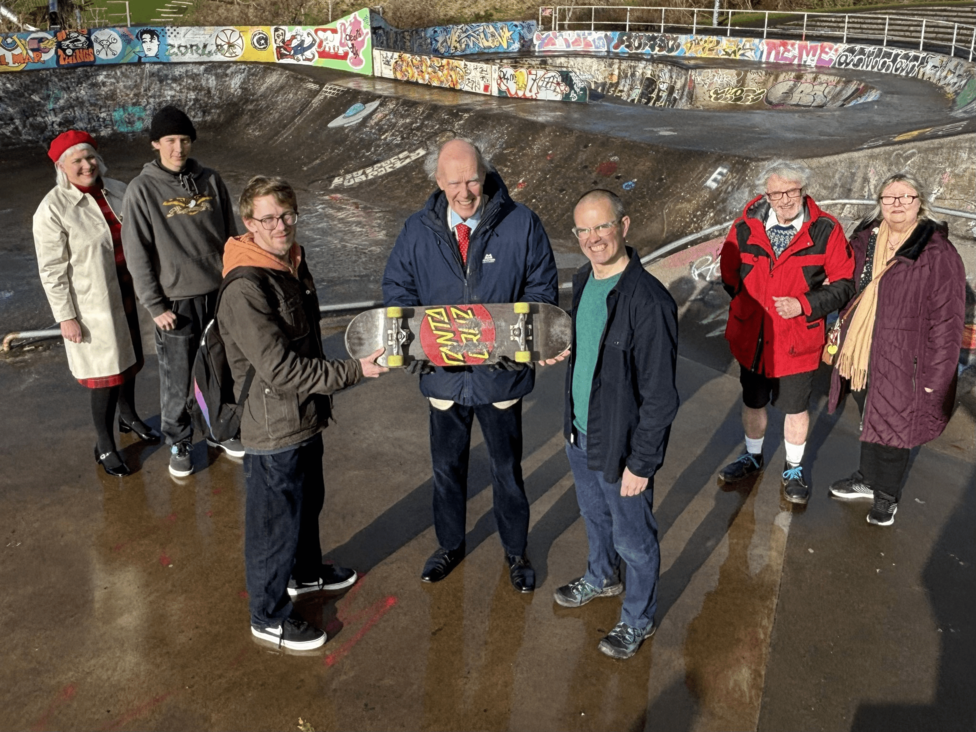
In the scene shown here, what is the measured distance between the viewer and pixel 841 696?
3449 millimetres

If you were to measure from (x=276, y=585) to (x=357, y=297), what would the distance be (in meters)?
6.16

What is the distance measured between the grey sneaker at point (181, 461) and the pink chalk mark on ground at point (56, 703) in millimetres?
1810

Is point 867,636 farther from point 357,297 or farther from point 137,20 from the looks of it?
point 137,20

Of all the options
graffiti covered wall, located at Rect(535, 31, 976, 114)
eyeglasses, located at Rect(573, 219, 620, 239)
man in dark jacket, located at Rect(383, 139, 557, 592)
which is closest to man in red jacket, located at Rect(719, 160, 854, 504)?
man in dark jacket, located at Rect(383, 139, 557, 592)

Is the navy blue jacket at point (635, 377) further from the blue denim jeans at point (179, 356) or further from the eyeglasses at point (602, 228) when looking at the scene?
the blue denim jeans at point (179, 356)

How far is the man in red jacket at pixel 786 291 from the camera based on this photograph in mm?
4426

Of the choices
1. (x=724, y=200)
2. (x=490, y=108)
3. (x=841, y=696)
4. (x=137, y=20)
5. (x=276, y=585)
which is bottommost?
(x=841, y=696)

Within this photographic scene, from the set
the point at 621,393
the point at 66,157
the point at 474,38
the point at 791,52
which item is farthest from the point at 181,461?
the point at 474,38

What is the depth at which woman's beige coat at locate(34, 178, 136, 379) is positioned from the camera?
4.75 metres

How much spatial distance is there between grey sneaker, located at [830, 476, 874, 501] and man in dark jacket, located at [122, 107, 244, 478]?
3940mm

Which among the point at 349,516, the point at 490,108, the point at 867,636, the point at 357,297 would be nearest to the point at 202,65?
the point at 490,108

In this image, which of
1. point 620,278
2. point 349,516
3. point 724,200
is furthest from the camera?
point 724,200

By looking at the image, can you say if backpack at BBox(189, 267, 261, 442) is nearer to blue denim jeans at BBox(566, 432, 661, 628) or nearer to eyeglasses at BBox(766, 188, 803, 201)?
blue denim jeans at BBox(566, 432, 661, 628)

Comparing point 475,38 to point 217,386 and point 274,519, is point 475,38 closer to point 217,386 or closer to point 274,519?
point 217,386
